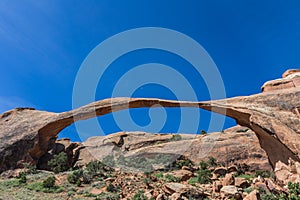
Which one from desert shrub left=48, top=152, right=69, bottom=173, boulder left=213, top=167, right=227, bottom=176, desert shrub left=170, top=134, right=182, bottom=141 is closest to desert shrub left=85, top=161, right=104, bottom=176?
desert shrub left=48, top=152, right=69, bottom=173

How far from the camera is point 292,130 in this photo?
9.52m

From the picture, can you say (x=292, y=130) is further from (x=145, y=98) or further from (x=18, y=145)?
(x=18, y=145)

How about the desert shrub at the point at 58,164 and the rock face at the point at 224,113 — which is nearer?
the rock face at the point at 224,113

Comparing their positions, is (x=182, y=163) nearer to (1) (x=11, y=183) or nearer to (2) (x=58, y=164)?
(2) (x=58, y=164)

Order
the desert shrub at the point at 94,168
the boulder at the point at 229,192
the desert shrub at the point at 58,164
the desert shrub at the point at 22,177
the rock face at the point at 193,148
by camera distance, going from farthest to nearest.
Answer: the rock face at the point at 193,148, the desert shrub at the point at 58,164, the desert shrub at the point at 94,168, the desert shrub at the point at 22,177, the boulder at the point at 229,192

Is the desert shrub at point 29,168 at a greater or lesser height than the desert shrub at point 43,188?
greater

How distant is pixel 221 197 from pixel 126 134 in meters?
21.3

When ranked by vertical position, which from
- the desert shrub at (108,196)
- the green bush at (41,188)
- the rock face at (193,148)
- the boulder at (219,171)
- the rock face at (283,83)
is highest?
the rock face at (193,148)

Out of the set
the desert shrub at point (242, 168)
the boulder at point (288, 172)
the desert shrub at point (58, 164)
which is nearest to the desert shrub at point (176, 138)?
the desert shrub at point (242, 168)

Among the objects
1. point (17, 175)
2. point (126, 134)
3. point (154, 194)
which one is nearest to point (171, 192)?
point (154, 194)

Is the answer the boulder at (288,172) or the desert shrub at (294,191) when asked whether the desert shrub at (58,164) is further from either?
the desert shrub at (294,191)

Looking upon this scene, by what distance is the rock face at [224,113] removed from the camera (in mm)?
10000

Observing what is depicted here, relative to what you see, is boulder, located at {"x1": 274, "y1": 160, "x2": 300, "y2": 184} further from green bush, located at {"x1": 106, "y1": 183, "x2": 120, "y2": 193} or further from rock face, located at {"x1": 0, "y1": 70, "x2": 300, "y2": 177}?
green bush, located at {"x1": 106, "y1": 183, "x2": 120, "y2": 193}

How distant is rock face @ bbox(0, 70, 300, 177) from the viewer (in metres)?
10.0
